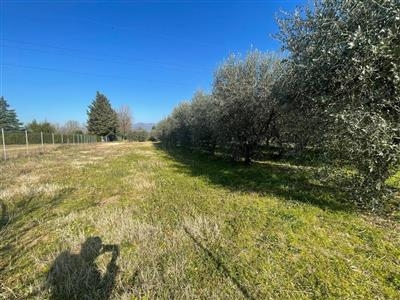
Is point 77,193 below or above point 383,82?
below

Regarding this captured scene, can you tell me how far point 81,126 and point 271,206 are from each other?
309 feet

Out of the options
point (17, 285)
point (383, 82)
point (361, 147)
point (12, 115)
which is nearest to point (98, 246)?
point (17, 285)

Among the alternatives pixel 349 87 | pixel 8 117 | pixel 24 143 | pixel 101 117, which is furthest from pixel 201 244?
pixel 8 117

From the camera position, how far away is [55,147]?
24406 millimetres

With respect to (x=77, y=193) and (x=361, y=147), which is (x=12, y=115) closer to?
(x=77, y=193)

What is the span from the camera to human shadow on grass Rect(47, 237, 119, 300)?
9.36 feet

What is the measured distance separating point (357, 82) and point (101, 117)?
202 feet

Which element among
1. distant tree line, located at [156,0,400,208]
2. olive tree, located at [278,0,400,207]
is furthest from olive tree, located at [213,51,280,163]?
olive tree, located at [278,0,400,207]

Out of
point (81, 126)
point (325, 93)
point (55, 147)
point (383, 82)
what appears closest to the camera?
point (383, 82)

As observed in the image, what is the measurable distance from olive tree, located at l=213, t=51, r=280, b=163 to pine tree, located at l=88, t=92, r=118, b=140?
53.0 metres

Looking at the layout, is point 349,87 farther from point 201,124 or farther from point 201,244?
point 201,124

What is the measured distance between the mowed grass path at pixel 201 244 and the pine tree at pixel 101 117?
5607 centimetres

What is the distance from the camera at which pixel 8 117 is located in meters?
59.2

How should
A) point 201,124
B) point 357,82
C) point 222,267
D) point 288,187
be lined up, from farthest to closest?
1. point 201,124
2. point 288,187
3. point 357,82
4. point 222,267
